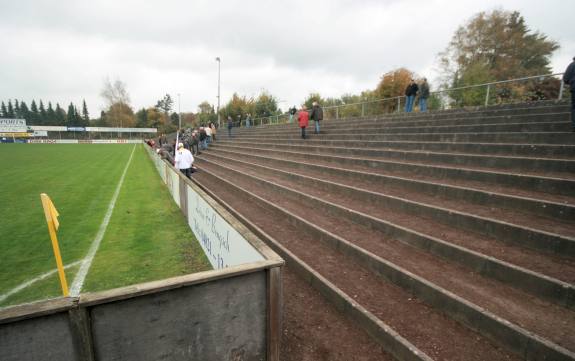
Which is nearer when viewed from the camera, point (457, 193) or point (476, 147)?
point (457, 193)

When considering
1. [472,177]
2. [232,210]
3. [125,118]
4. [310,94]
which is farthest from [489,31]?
[125,118]

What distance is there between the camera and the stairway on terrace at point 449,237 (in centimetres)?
293

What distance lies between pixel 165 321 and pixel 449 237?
4136 mm

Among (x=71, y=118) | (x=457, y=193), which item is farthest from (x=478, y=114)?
(x=71, y=118)

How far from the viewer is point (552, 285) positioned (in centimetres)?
305

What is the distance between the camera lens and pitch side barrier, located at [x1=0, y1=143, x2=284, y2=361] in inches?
70.1

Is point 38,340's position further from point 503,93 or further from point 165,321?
point 503,93

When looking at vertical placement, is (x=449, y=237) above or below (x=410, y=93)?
below

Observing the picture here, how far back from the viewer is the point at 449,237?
14.5ft

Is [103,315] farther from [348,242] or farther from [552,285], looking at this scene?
[552,285]

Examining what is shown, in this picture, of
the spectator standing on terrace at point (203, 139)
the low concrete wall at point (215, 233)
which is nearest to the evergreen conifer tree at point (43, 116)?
the spectator standing on terrace at point (203, 139)

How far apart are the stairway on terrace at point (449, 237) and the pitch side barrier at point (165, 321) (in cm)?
116

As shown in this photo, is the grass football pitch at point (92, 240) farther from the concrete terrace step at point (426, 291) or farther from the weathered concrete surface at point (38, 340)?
the weathered concrete surface at point (38, 340)

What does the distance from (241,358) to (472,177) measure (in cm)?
564
